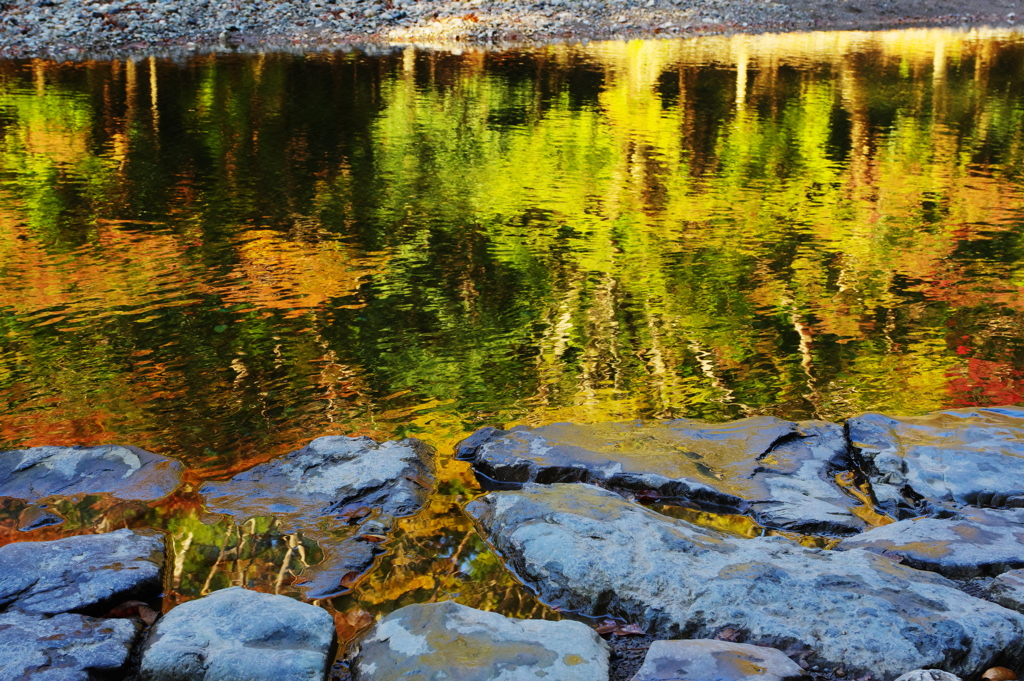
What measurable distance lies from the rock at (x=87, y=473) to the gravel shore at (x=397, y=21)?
2215 cm

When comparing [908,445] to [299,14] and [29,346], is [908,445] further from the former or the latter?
[299,14]

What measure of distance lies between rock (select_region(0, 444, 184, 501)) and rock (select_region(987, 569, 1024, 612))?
373cm

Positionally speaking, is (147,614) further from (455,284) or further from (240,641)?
(455,284)

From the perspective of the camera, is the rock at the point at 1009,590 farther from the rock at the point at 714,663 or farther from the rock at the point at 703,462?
the rock at the point at 714,663

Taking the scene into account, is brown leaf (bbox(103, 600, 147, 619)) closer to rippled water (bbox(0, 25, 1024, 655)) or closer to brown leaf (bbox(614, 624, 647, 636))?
rippled water (bbox(0, 25, 1024, 655))

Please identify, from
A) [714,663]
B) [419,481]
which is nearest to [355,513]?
[419,481]

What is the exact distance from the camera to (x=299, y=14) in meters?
30.1

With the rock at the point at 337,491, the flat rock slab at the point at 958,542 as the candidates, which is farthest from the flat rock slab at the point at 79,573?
the flat rock slab at the point at 958,542

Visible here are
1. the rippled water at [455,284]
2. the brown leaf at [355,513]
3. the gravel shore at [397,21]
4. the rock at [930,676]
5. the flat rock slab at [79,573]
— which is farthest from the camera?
the gravel shore at [397,21]

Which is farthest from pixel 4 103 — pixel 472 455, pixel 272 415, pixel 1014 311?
pixel 1014 311

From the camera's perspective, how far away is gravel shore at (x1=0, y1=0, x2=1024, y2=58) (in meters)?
25.8

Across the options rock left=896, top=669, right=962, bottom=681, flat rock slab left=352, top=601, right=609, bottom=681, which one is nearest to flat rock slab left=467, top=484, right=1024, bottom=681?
rock left=896, top=669, right=962, bottom=681

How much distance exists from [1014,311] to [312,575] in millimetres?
5822

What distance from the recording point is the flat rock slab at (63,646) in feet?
10.4
